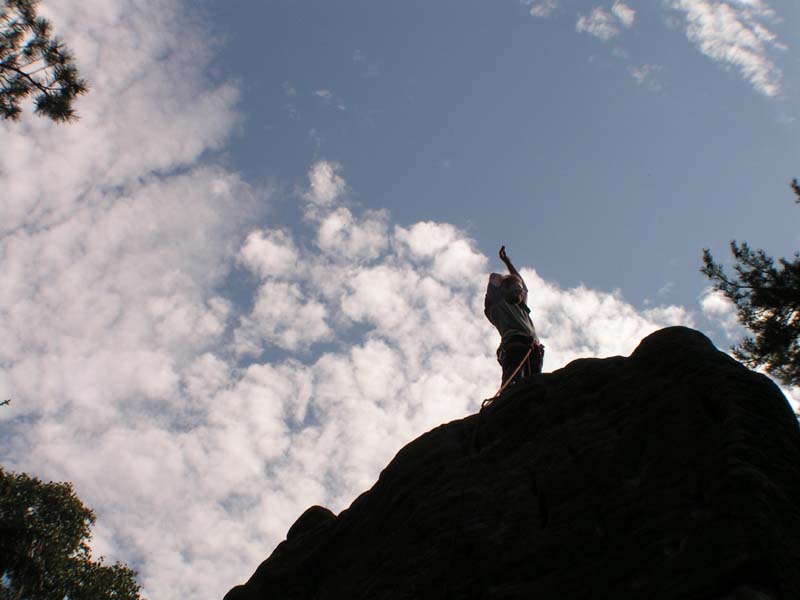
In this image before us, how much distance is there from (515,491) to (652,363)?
1.50m

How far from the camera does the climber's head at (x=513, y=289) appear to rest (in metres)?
9.77

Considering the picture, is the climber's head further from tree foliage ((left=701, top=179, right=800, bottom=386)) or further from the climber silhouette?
tree foliage ((left=701, top=179, right=800, bottom=386))

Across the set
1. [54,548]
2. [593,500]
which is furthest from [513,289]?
[54,548]

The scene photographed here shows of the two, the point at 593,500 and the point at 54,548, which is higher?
the point at 54,548

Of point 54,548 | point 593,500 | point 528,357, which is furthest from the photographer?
point 54,548

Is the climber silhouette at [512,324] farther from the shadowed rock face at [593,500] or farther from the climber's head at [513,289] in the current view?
the shadowed rock face at [593,500]

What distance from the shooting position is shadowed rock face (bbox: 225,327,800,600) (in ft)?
13.1

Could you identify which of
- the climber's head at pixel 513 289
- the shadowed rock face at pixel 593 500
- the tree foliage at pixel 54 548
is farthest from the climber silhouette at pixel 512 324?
the tree foliage at pixel 54 548

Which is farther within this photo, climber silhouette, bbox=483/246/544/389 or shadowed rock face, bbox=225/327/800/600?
climber silhouette, bbox=483/246/544/389

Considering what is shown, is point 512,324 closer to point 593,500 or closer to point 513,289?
point 513,289

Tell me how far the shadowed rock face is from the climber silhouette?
101 inches

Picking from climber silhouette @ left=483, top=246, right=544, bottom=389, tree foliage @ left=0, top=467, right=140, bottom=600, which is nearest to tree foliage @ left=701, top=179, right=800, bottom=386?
climber silhouette @ left=483, top=246, right=544, bottom=389

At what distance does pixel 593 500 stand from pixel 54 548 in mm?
25964

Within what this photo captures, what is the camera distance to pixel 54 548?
25.4 m
